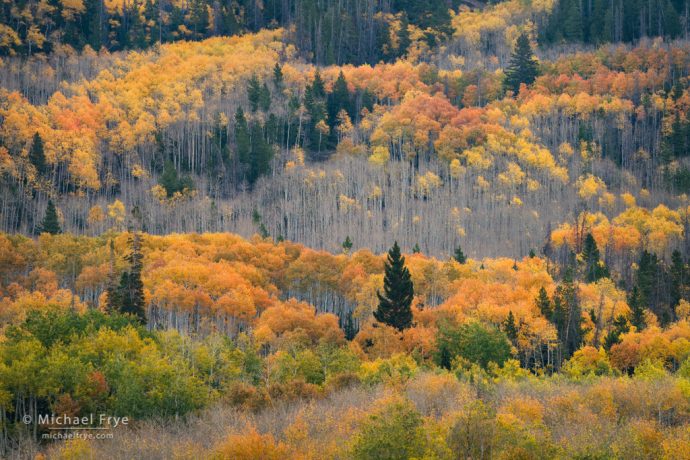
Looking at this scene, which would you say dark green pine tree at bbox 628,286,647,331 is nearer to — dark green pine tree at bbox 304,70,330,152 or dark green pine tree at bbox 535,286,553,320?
dark green pine tree at bbox 535,286,553,320

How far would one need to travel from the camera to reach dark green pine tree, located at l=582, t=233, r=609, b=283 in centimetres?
11700

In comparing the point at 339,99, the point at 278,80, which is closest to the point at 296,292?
the point at 339,99

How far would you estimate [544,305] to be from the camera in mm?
96125

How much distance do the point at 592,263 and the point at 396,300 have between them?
41.7 m

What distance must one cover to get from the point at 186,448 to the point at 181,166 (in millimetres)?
122308

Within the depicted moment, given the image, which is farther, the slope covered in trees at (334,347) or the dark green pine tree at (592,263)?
the dark green pine tree at (592,263)

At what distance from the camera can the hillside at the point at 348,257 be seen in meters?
55.2

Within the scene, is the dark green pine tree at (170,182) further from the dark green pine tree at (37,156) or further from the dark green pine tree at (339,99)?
the dark green pine tree at (339,99)

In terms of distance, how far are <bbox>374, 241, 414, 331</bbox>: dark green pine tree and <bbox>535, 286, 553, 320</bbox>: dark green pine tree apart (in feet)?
52.1

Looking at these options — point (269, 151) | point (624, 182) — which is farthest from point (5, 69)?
point (624, 182)

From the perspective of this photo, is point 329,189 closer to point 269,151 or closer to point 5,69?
point 269,151

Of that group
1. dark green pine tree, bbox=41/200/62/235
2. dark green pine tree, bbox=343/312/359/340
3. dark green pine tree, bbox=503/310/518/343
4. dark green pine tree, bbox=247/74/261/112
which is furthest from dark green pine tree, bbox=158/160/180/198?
dark green pine tree, bbox=503/310/518/343

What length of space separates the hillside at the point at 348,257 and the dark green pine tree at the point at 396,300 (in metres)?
0.23

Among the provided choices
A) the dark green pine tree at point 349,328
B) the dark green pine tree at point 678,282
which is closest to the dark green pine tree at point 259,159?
the dark green pine tree at point 349,328
